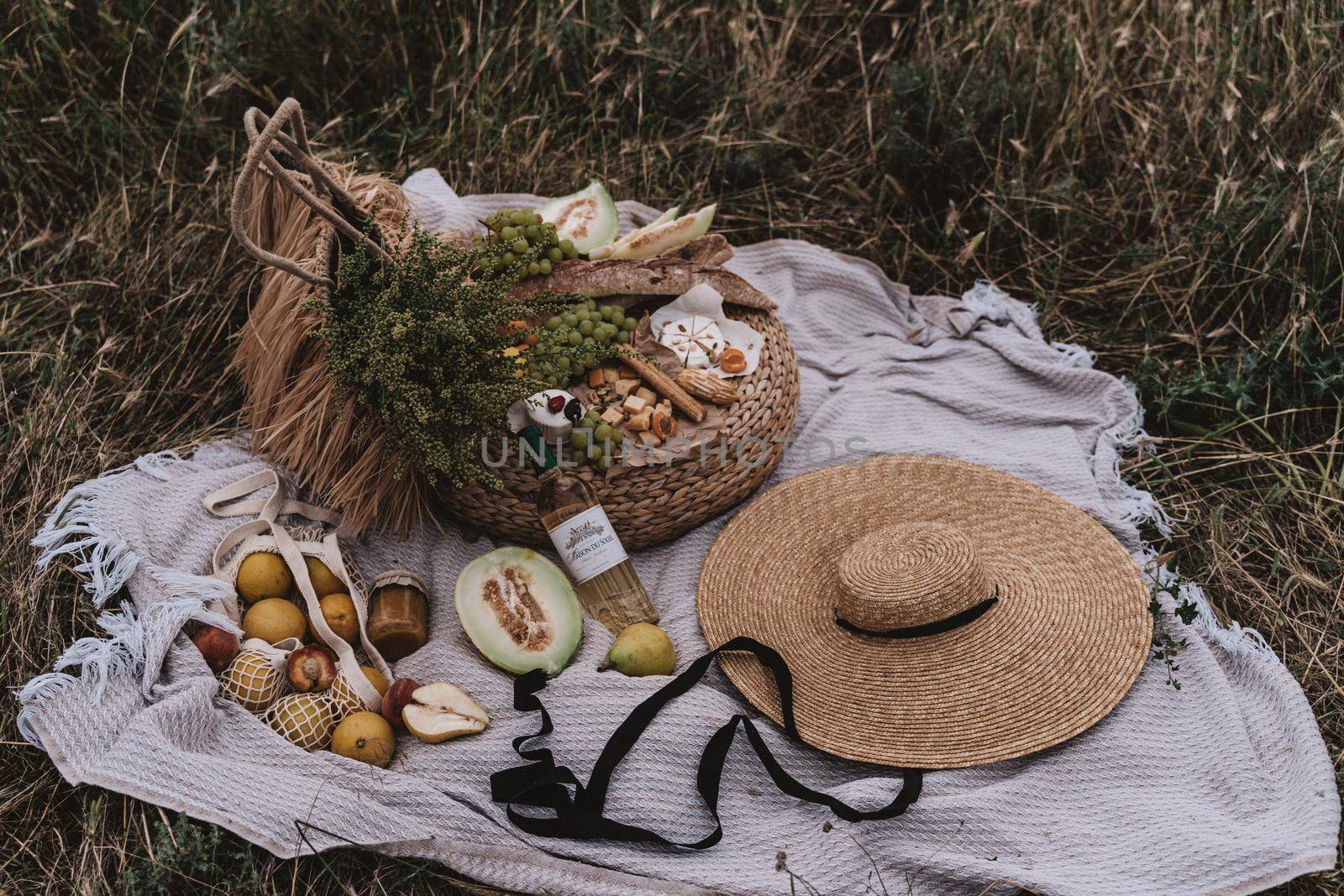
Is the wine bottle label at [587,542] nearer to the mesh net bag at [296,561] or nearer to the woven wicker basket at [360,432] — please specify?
the woven wicker basket at [360,432]

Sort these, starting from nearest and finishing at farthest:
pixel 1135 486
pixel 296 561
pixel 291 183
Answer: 1. pixel 291 183
2. pixel 296 561
3. pixel 1135 486

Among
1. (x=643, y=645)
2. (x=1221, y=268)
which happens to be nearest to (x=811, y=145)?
(x=1221, y=268)

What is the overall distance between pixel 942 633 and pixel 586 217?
163 centimetres

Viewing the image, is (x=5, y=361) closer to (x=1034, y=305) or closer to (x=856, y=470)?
(x=856, y=470)

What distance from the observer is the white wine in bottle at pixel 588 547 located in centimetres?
274

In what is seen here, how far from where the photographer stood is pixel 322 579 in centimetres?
283

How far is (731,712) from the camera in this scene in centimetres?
261

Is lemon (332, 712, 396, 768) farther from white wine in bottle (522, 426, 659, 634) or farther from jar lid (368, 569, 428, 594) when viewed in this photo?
white wine in bottle (522, 426, 659, 634)


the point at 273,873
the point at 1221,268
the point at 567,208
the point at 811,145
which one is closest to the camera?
the point at 273,873

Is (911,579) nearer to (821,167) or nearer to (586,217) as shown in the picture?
(586,217)

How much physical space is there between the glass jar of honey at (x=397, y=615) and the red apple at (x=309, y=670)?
0.17 metres

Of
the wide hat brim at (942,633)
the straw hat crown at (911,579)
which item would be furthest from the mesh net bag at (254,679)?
the straw hat crown at (911,579)

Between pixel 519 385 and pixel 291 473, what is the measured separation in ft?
2.73

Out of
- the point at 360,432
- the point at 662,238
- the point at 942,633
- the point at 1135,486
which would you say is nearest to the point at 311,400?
the point at 360,432
